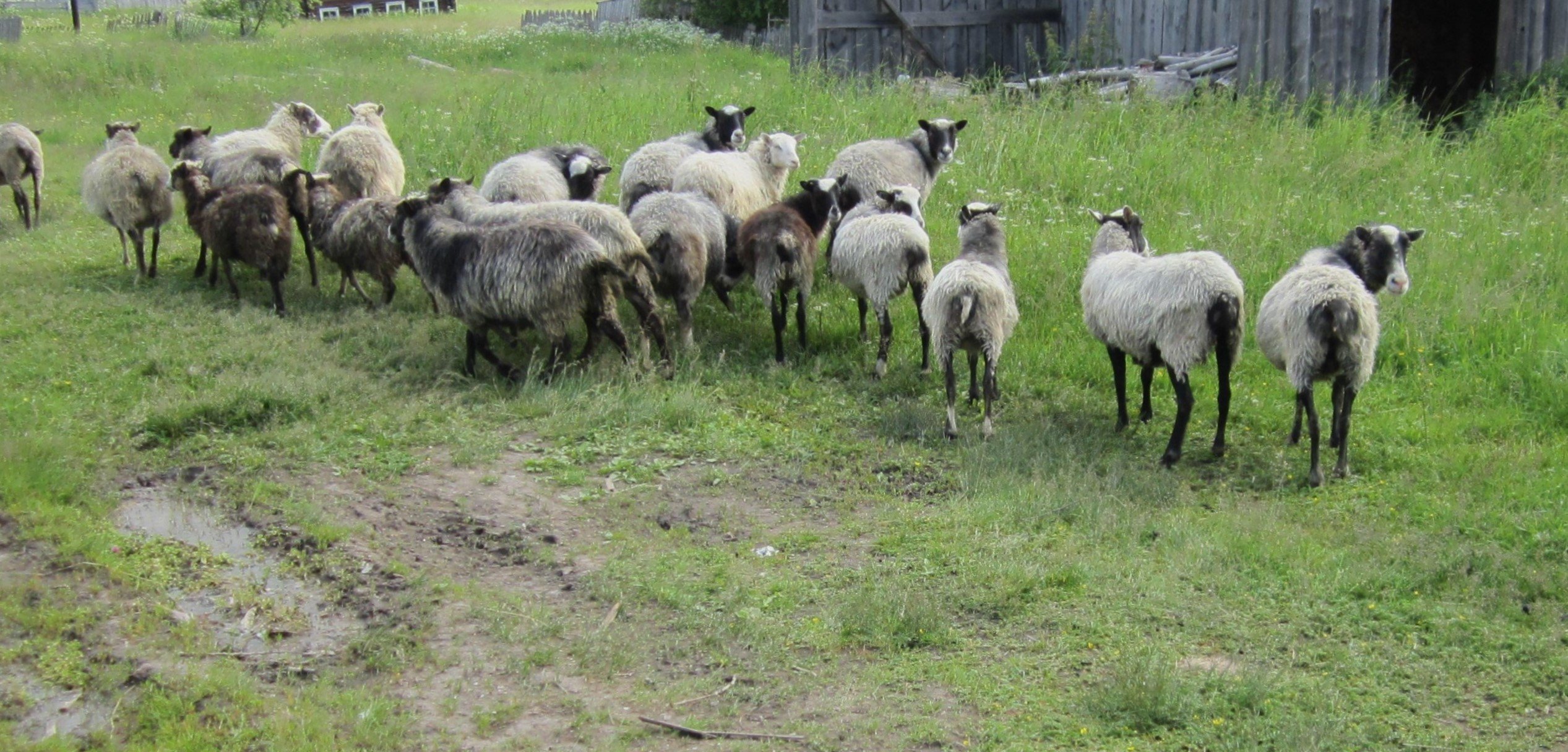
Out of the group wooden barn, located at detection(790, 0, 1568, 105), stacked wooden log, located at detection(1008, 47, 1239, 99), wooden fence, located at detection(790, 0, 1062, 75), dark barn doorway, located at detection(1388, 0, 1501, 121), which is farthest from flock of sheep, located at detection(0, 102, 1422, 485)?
dark barn doorway, located at detection(1388, 0, 1501, 121)

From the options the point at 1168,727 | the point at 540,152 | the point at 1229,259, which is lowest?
the point at 1168,727

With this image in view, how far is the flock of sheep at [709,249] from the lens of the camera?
743cm

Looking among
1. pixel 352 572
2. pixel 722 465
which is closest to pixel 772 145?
pixel 722 465

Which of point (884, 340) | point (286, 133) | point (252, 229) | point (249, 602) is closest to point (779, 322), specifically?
point (884, 340)

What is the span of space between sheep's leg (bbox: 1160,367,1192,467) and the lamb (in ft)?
35.9

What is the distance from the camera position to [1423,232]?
789cm

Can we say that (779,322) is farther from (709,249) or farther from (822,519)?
(822,519)

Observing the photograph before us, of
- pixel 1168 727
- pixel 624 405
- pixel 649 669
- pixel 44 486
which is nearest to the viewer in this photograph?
pixel 1168 727

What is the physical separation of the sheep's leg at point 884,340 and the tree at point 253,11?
26663mm

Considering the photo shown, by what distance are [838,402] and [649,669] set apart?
12.5 feet

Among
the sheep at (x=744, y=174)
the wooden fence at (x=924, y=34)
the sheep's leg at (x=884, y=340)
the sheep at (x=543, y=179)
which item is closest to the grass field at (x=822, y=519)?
the sheep's leg at (x=884, y=340)

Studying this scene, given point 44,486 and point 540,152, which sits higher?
point 540,152

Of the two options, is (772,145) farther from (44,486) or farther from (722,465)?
(44,486)

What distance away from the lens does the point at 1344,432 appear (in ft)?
23.9
